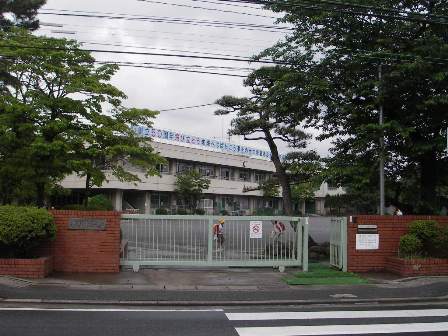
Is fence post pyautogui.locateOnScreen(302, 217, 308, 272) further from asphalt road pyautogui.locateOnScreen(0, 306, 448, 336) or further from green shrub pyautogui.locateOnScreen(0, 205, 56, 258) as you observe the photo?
green shrub pyautogui.locateOnScreen(0, 205, 56, 258)

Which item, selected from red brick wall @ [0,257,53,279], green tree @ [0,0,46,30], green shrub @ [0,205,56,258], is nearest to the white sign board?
green shrub @ [0,205,56,258]

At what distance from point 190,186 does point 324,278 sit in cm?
4832

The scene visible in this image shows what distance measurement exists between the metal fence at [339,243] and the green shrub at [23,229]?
26.2 ft

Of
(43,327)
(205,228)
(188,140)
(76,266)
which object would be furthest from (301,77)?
(188,140)

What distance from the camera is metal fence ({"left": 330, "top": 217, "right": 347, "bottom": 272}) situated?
50.9 feet

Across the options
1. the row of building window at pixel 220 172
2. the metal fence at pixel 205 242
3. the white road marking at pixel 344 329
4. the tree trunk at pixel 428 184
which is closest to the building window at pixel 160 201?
the row of building window at pixel 220 172

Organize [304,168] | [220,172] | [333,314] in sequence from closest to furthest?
[333,314] → [304,168] → [220,172]

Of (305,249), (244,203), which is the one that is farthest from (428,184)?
(244,203)

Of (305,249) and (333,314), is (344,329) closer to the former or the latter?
(333,314)

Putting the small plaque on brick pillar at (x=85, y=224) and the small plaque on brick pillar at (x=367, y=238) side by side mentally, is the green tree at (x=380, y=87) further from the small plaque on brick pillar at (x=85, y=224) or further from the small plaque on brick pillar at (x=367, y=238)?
the small plaque on brick pillar at (x=85, y=224)

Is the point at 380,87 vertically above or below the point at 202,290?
above

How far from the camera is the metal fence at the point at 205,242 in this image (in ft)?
48.2

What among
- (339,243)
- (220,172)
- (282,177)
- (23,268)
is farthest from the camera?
(220,172)

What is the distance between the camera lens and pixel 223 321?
364 inches
